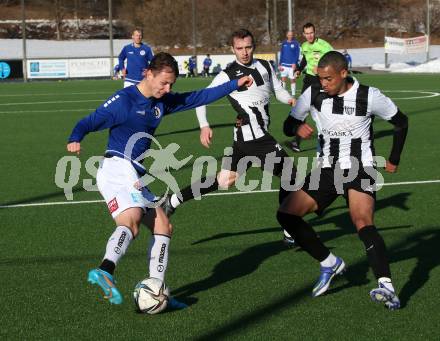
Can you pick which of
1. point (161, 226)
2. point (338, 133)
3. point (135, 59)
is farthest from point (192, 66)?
point (161, 226)

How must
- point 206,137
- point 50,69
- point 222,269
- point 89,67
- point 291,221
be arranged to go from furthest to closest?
1. point 89,67
2. point 50,69
3. point 206,137
4. point 222,269
5. point 291,221

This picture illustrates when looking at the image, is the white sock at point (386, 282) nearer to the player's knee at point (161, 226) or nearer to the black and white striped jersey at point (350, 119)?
the black and white striped jersey at point (350, 119)

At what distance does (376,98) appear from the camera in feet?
22.3

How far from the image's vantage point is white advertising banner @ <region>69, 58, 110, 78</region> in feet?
175

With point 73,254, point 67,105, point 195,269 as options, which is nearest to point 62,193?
point 73,254

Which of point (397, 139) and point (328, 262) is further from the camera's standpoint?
point (397, 139)

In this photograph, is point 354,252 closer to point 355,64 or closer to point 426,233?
point 426,233

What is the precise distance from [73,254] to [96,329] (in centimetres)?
234

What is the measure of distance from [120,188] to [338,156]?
1780mm

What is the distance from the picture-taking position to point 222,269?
7.58 m

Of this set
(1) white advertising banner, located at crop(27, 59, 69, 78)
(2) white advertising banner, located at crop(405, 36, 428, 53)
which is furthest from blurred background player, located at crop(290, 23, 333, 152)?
(2) white advertising banner, located at crop(405, 36, 428, 53)

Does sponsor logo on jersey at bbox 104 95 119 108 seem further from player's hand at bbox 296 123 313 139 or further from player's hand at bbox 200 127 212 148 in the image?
player's hand at bbox 200 127 212 148

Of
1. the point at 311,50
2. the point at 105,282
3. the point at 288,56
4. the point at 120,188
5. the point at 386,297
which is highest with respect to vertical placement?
the point at 311,50

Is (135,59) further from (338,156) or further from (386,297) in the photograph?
(386,297)
